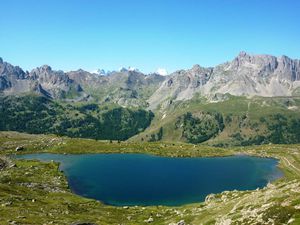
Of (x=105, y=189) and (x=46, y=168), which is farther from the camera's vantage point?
(x=46, y=168)

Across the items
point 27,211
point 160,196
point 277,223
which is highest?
point 277,223

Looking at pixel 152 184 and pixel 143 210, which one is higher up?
pixel 143 210

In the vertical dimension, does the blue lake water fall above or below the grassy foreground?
Result: below

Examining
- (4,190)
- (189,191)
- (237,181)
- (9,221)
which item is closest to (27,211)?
(9,221)

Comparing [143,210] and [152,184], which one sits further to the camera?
[152,184]

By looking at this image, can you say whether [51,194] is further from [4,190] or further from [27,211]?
[27,211]

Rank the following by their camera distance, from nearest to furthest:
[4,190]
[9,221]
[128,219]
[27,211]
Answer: [9,221], [27,211], [128,219], [4,190]

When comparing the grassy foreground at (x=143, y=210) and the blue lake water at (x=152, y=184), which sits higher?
the grassy foreground at (x=143, y=210)

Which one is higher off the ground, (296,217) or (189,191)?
(296,217)

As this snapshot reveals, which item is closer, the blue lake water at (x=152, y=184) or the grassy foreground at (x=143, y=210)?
the grassy foreground at (x=143, y=210)

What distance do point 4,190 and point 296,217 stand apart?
73.5 meters

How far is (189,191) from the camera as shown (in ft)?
490

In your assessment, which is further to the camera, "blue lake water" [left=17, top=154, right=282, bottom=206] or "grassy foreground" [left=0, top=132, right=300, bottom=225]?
"blue lake water" [left=17, top=154, right=282, bottom=206]

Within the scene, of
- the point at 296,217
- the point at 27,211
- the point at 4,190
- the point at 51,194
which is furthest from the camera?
the point at 51,194
